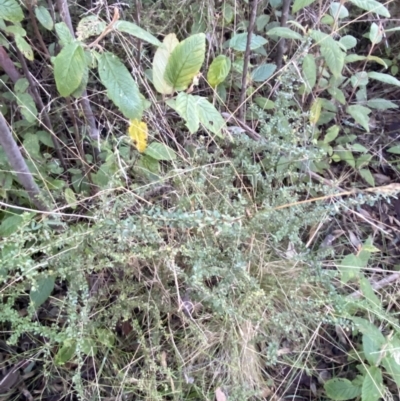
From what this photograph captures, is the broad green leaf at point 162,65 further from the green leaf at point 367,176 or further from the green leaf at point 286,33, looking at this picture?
the green leaf at point 367,176

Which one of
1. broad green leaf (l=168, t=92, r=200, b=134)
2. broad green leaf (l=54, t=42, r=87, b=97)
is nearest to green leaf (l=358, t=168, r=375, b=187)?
broad green leaf (l=168, t=92, r=200, b=134)

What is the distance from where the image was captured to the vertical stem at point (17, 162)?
0.99 metres

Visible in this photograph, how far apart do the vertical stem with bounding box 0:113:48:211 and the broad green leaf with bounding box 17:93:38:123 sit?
0.15m

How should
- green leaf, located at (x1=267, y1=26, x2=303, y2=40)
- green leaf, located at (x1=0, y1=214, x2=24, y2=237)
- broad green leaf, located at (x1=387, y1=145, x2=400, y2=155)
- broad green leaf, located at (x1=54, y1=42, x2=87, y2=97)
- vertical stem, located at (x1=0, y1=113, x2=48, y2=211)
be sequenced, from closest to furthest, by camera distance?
1. broad green leaf, located at (x1=54, y1=42, x2=87, y2=97)
2. vertical stem, located at (x1=0, y1=113, x2=48, y2=211)
3. green leaf, located at (x1=0, y1=214, x2=24, y2=237)
4. green leaf, located at (x1=267, y1=26, x2=303, y2=40)
5. broad green leaf, located at (x1=387, y1=145, x2=400, y2=155)

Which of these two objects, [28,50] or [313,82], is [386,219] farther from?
[28,50]

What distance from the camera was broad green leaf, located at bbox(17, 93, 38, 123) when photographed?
1.20 meters

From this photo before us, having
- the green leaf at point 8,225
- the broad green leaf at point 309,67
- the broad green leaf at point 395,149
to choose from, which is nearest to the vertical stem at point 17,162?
the green leaf at point 8,225

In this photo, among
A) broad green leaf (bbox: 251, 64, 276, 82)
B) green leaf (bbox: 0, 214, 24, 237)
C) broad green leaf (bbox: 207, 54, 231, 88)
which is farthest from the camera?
broad green leaf (bbox: 251, 64, 276, 82)

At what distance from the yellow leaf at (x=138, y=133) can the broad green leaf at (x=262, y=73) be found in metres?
0.50

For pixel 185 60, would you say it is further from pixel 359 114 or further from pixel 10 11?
pixel 359 114

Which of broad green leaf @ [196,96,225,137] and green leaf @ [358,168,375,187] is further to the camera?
green leaf @ [358,168,375,187]

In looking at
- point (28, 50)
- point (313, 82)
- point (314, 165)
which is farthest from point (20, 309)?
point (313, 82)

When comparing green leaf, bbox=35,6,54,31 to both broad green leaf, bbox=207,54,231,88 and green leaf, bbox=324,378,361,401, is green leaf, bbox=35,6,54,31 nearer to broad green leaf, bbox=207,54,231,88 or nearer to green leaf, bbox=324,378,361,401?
broad green leaf, bbox=207,54,231,88

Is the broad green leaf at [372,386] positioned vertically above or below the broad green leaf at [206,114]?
below
